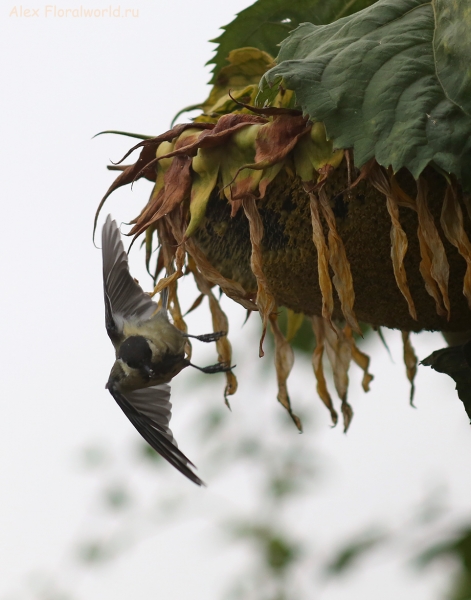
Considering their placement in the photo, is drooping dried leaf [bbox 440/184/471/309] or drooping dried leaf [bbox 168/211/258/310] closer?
drooping dried leaf [bbox 440/184/471/309]

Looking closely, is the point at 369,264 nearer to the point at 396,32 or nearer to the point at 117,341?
the point at 396,32

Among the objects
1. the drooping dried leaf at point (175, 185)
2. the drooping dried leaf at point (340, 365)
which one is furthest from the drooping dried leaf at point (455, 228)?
the drooping dried leaf at point (340, 365)

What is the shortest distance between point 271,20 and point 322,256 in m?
0.62

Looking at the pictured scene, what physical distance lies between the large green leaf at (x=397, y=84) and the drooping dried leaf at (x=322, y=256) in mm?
136

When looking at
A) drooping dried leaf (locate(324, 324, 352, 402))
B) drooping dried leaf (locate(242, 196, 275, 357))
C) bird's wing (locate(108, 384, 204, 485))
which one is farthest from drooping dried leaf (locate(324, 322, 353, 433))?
drooping dried leaf (locate(242, 196, 275, 357))

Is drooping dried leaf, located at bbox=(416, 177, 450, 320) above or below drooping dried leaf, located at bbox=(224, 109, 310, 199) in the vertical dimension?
below

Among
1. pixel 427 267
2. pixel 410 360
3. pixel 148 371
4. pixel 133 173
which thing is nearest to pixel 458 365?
pixel 427 267

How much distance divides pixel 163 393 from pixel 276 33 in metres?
0.77

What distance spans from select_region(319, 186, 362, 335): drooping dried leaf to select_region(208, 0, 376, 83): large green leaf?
1.65 ft

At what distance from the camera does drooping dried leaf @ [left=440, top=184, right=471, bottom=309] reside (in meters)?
1.24

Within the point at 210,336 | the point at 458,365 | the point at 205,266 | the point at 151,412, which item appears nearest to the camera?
the point at 458,365

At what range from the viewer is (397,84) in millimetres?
→ 1205

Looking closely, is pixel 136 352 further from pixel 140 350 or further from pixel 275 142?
pixel 275 142

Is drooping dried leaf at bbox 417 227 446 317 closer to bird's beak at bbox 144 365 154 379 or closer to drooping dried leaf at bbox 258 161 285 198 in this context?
drooping dried leaf at bbox 258 161 285 198
